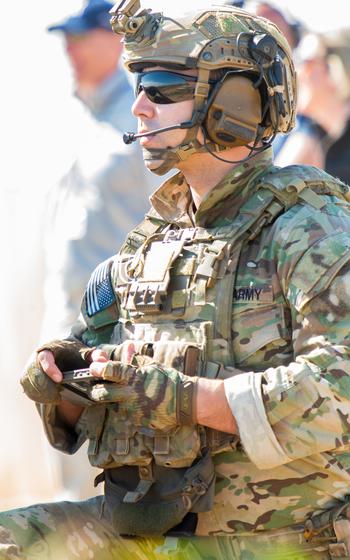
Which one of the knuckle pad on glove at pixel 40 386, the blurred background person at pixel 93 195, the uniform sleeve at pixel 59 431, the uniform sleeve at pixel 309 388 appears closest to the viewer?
the uniform sleeve at pixel 309 388

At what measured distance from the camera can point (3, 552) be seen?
546cm

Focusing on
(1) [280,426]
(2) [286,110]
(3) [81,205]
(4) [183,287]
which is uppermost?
(2) [286,110]

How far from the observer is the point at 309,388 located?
5082mm

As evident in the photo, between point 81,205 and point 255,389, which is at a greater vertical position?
point 255,389

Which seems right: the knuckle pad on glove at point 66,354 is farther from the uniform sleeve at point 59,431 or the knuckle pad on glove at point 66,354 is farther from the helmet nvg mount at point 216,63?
the helmet nvg mount at point 216,63

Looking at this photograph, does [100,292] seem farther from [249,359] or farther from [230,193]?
[249,359]

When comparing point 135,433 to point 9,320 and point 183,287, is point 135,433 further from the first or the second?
point 9,320

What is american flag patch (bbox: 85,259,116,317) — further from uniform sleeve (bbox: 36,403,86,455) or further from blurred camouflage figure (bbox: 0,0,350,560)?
uniform sleeve (bbox: 36,403,86,455)

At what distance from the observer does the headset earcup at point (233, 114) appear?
554cm

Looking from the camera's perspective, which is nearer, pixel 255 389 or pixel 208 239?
pixel 255 389

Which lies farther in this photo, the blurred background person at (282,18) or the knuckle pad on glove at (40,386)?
the blurred background person at (282,18)

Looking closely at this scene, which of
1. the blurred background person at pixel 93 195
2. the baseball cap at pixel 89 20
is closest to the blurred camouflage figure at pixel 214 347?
the blurred background person at pixel 93 195

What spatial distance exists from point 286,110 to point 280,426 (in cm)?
127

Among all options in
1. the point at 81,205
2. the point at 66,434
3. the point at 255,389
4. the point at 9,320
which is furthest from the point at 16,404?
the point at 255,389
